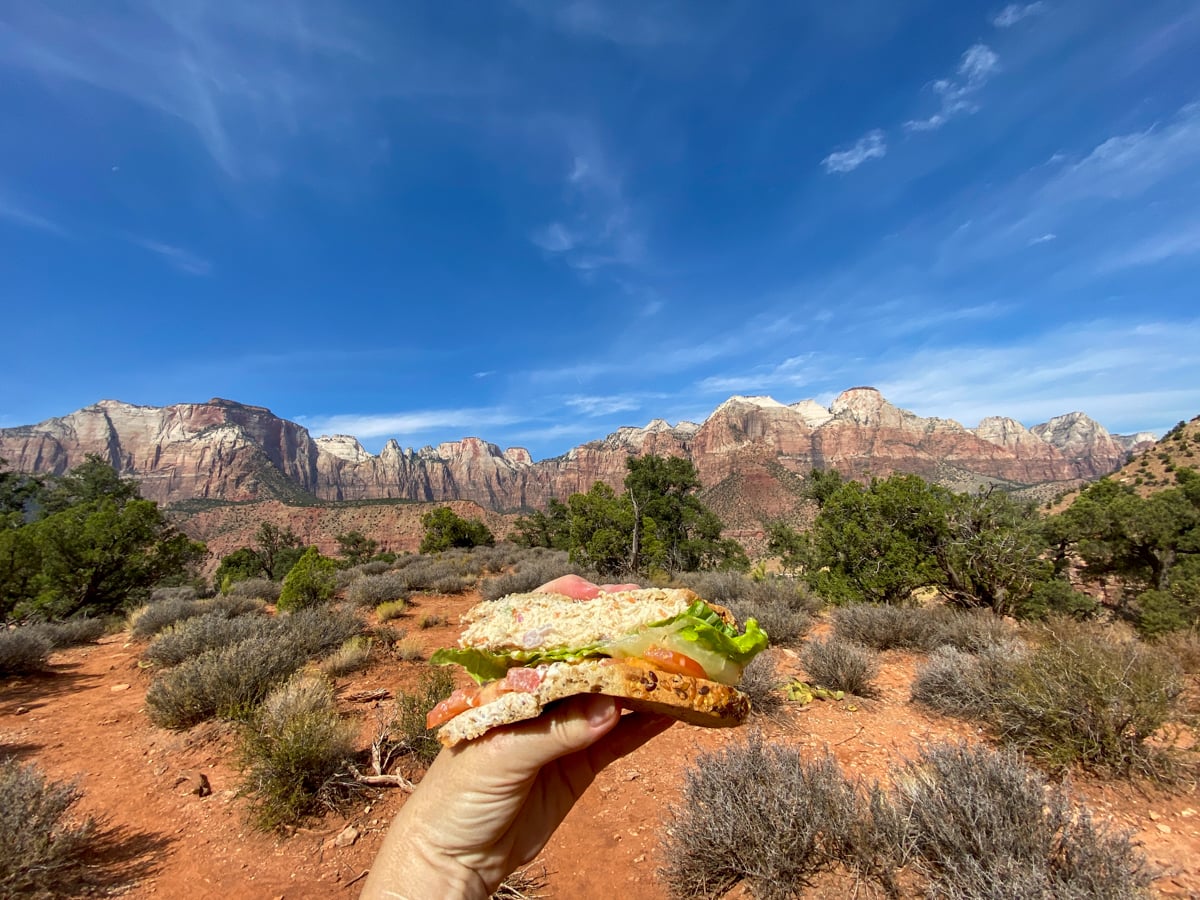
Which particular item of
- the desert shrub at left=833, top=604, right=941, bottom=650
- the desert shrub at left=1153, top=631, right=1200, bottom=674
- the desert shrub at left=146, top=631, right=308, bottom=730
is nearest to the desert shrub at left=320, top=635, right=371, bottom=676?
the desert shrub at left=146, top=631, right=308, bottom=730

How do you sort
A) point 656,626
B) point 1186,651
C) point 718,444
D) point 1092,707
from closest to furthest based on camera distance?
point 656,626 < point 1092,707 < point 1186,651 < point 718,444

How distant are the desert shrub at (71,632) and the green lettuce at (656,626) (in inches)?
533

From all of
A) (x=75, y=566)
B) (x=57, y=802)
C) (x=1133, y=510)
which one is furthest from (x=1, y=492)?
(x=1133, y=510)

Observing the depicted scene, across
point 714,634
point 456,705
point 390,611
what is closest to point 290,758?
point 456,705

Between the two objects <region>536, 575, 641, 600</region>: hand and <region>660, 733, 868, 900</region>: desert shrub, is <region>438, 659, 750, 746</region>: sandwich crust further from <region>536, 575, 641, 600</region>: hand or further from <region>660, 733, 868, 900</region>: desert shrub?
<region>660, 733, 868, 900</region>: desert shrub

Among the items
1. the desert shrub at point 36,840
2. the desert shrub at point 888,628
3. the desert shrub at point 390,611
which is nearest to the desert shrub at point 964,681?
the desert shrub at point 888,628

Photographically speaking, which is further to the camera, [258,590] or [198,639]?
[258,590]

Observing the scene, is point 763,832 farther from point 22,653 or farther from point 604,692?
A: point 22,653

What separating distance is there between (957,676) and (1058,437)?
248347 millimetres

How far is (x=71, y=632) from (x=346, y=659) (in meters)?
8.24

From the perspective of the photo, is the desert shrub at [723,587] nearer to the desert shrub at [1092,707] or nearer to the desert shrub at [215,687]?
the desert shrub at [1092,707]

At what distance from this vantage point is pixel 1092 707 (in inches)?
181

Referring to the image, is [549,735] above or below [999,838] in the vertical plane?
above

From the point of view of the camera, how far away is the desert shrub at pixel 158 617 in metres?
11.0
